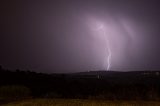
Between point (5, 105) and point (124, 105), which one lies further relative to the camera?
point (5, 105)

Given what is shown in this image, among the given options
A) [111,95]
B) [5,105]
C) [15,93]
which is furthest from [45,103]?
[15,93]

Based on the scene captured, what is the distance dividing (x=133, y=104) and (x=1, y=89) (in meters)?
15.4

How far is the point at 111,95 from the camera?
30.0 m

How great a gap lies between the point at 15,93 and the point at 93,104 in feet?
40.6

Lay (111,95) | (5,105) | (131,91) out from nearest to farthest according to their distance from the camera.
A: 1. (5,105)
2. (111,95)
3. (131,91)

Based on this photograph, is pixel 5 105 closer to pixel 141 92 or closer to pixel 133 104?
pixel 133 104

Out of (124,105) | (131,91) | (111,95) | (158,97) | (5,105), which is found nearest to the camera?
(124,105)

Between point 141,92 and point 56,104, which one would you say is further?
point 141,92

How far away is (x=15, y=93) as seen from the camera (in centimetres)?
A: 3322

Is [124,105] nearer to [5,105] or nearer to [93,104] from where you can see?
[93,104]

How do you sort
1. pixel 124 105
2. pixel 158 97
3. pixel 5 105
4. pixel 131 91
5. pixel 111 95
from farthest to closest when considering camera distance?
pixel 131 91
pixel 111 95
pixel 158 97
pixel 5 105
pixel 124 105

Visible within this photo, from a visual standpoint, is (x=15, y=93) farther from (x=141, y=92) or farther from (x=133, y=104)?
(x=133, y=104)

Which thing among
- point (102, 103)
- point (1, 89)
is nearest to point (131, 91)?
point (102, 103)

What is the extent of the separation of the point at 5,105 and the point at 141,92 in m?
12.5
